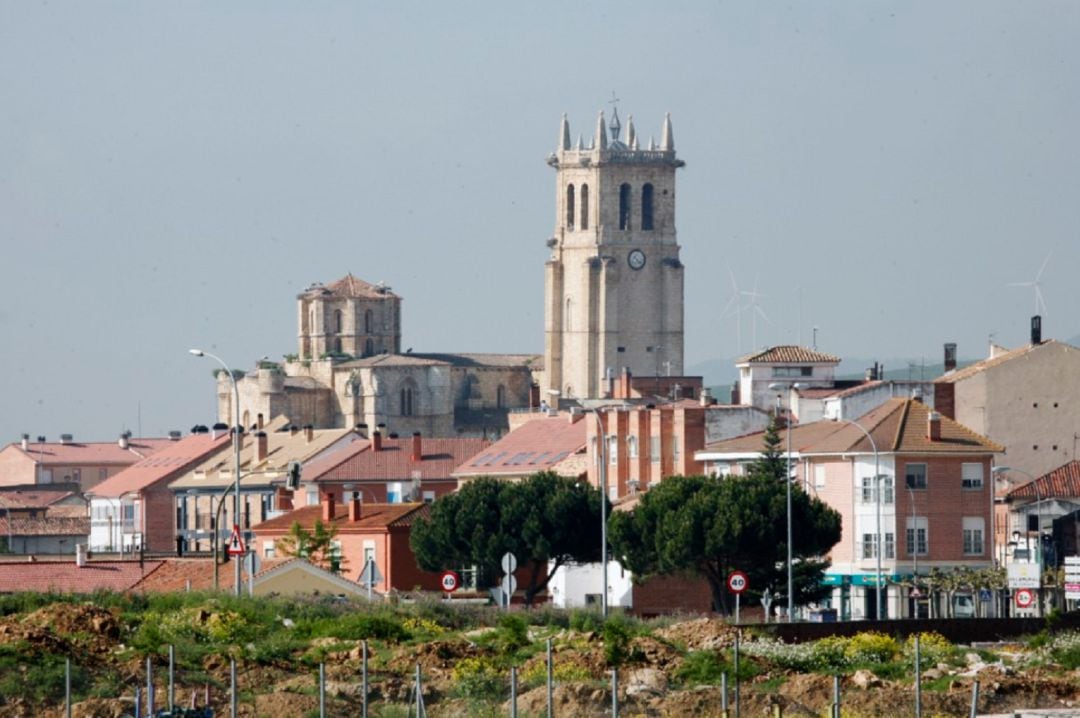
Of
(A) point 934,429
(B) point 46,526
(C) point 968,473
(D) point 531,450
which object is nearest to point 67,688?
(C) point 968,473

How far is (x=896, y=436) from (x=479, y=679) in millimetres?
46936

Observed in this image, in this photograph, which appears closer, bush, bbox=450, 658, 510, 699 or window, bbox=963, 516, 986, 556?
bush, bbox=450, 658, 510, 699

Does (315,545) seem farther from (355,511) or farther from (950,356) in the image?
(950,356)

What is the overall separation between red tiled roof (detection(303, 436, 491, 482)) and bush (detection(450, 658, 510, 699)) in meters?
72.9

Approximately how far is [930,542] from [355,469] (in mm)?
37692

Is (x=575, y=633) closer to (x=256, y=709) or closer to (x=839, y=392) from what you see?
(x=256, y=709)

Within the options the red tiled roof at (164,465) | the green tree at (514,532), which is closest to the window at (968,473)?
the green tree at (514,532)

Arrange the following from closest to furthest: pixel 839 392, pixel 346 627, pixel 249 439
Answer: pixel 346 627 → pixel 839 392 → pixel 249 439

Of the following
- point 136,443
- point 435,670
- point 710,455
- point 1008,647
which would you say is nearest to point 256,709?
point 435,670

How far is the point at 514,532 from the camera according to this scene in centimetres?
8531

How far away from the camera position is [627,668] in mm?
42531

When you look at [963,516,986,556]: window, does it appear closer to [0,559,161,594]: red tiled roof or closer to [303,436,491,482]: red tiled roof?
[0,559,161,594]: red tiled roof

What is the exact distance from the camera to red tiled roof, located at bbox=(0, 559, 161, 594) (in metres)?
73.8

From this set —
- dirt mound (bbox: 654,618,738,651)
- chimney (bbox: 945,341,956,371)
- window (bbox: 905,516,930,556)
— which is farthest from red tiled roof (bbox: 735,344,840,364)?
dirt mound (bbox: 654,618,738,651)
